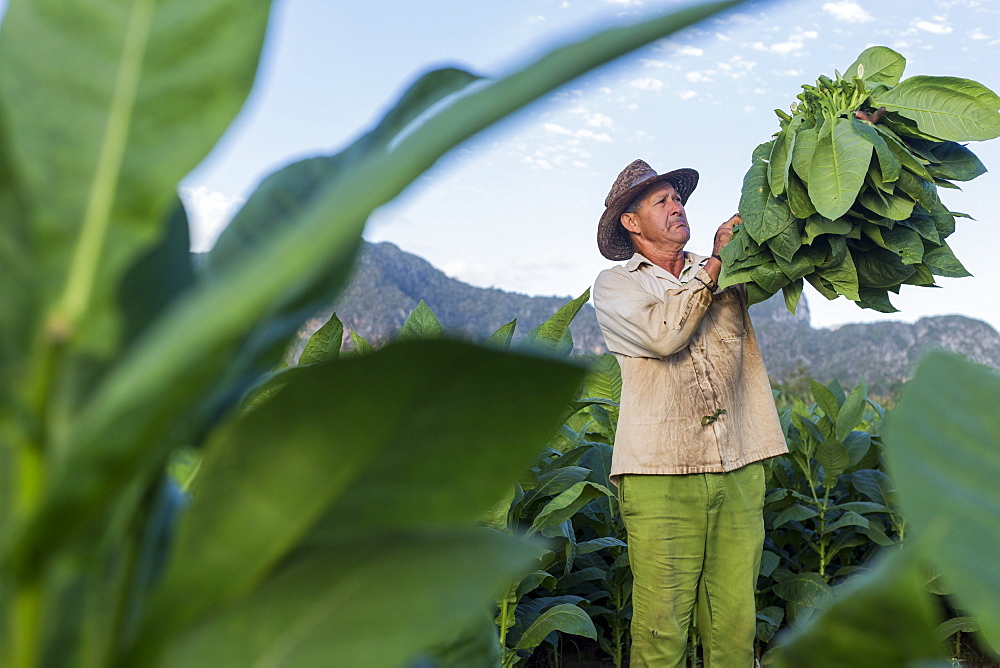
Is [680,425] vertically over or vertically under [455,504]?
under

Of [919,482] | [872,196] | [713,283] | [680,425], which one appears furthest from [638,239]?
[919,482]

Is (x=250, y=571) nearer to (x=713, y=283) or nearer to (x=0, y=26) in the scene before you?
(x=0, y=26)

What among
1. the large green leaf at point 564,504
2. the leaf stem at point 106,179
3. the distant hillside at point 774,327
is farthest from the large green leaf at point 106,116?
the distant hillside at point 774,327

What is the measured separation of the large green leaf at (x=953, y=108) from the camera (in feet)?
5.78

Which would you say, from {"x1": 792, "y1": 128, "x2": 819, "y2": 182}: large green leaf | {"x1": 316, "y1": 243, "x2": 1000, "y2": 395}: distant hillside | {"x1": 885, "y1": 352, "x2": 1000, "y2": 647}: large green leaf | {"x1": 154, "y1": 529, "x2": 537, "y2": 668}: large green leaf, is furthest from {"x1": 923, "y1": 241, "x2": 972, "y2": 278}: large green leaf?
{"x1": 316, "y1": 243, "x2": 1000, "y2": 395}: distant hillside

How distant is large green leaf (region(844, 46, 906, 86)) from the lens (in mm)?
1977

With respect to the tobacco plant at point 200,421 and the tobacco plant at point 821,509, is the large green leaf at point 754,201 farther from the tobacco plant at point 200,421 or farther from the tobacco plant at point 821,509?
the tobacco plant at point 200,421

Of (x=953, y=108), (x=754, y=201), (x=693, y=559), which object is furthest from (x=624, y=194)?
(x=693, y=559)

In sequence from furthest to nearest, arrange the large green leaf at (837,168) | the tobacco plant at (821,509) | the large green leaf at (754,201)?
the tobacco plant at (821,509) → the large green leaf at (754,201) → the large green leaf at (837,168)

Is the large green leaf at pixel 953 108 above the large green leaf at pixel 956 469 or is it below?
below

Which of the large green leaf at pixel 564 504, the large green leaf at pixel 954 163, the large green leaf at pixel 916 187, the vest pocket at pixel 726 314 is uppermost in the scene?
the large green leaf at pixel 954 163

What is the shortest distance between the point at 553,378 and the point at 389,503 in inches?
1.9

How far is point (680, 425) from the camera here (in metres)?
2.41

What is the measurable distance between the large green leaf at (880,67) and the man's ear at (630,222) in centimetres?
99
